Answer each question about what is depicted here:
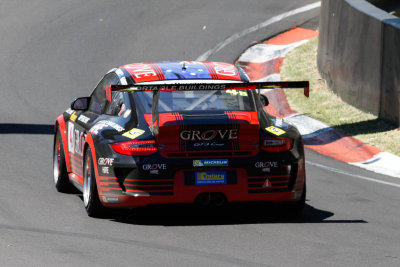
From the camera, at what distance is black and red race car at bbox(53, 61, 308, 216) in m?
8.73

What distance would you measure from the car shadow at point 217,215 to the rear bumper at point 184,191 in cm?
23

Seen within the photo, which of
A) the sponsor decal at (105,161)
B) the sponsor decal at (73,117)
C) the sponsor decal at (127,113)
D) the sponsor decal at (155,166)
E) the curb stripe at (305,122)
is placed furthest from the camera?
the curb stripe at (305,122)

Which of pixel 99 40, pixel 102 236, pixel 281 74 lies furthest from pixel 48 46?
pixel 102 236

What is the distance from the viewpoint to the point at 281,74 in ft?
63.7

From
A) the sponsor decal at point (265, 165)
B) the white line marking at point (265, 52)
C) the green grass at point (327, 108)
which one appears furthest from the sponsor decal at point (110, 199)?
the white line marking at point (265, 52)

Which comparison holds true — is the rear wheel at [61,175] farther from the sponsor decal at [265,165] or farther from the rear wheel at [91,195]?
the sponsor decal at [265,165]

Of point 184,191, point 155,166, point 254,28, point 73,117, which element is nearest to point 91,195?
point 155,166

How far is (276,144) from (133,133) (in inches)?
51.3

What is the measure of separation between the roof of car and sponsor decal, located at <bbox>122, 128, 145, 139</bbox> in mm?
833

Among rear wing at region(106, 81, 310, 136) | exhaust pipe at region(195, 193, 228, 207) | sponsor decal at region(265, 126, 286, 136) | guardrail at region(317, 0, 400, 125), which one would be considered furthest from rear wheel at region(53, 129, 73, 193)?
guardrail at region(317, 0, 400, 125)

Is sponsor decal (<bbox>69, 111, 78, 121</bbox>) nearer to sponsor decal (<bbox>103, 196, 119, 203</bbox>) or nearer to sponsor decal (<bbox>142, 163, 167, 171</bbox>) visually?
sponsor decal (<bbox>103, 196, 119, 203</bbox>)

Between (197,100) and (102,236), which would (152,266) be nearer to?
(102,236)

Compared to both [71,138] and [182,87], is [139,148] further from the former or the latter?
[71,138]

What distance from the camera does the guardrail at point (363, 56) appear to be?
14445 millimetres
